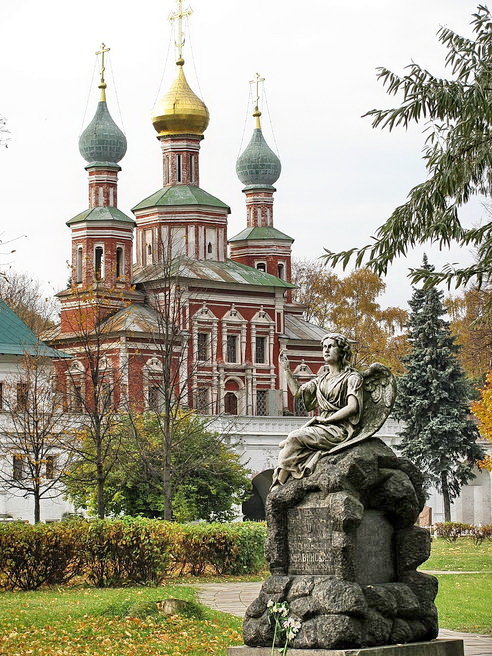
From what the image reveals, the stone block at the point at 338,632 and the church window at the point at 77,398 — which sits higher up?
the church window at the point at 77,398

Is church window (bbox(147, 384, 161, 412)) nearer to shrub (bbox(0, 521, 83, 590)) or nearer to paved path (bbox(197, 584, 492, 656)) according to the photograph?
paved path (bbox(197, 584, 492, 656))

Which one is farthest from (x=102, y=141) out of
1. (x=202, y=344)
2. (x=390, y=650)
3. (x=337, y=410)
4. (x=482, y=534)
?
(x=390, y=650)

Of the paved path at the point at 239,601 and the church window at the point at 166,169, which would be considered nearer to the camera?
the paved path at the point at 239,601

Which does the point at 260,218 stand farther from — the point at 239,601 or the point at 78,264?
the point at 239,601

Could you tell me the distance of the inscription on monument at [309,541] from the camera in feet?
32.6

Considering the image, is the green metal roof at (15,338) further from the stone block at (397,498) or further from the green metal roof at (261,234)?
the stone block at (397,498)

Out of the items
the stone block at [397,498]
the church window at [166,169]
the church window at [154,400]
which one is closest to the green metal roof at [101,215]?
the church window at [166,169]

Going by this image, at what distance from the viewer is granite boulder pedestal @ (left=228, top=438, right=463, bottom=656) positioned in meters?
9.66

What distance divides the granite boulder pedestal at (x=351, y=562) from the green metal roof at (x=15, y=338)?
116 feet

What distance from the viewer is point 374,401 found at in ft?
34.5

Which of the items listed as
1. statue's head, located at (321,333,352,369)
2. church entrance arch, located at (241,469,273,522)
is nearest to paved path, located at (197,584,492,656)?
statue's head, located at (321,333,352,369)

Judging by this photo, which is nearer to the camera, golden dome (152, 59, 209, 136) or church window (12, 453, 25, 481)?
church window (12, 453, 25, 481)

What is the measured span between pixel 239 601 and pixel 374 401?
7.12 m

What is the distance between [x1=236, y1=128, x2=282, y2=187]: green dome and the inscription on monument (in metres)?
55.1
